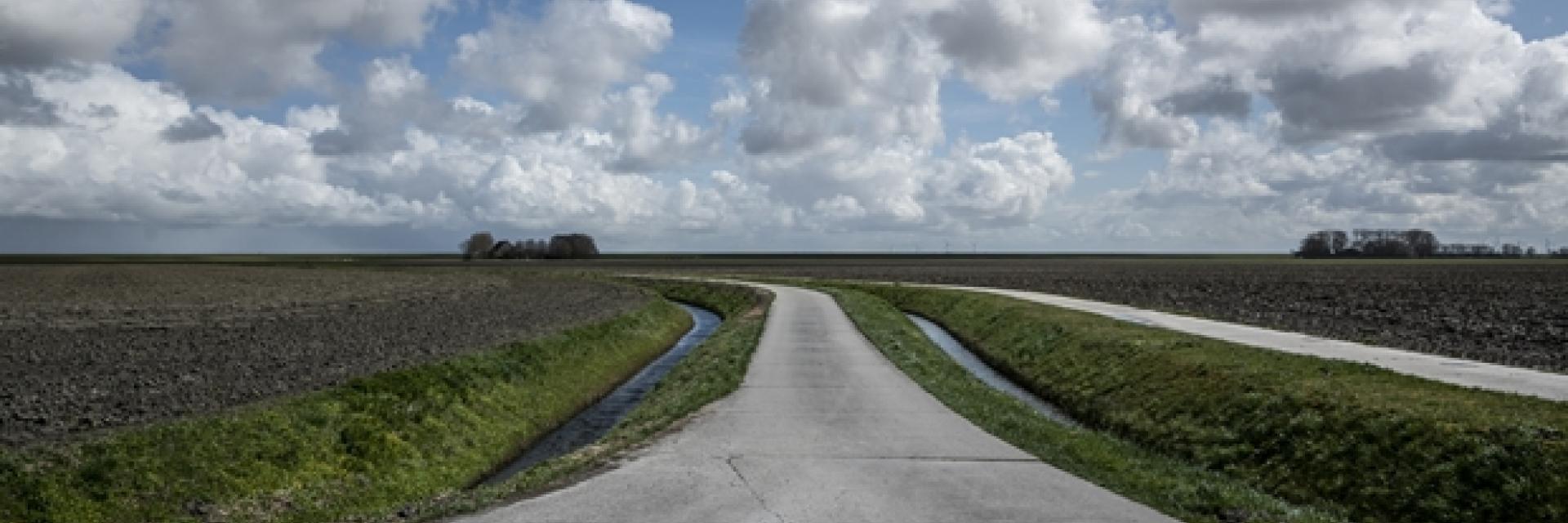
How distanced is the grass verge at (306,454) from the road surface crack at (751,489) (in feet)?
14.4

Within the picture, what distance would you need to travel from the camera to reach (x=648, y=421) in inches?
738

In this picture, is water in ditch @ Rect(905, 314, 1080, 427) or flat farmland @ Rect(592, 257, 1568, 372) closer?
water in ditch @ Rect(905, 314, 1080, 427)

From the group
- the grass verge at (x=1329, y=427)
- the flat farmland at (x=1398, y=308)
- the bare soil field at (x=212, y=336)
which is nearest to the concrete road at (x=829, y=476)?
the grass verge at (x=1329, y=427)

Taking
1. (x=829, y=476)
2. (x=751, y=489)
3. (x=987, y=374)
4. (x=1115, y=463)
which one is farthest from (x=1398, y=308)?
(x=751, y=489)

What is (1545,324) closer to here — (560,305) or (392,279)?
(560,305)

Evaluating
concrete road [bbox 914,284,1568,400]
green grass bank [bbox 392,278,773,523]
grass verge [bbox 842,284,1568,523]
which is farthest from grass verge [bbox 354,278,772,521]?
concrete road [bbox 914,284,1568,400]

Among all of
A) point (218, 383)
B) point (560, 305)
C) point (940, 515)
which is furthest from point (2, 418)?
point (560, 305)

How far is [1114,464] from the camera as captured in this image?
49.0 feet

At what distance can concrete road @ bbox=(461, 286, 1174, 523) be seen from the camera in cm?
1122

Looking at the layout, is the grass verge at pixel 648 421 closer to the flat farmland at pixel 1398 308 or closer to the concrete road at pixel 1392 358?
the concrete road at pixel 1392 358

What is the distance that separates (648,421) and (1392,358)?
57.2 ft

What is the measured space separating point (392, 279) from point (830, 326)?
54.9 m

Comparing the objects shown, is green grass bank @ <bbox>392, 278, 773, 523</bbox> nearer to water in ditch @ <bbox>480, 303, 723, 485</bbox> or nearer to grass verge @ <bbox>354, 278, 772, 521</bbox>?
grass verge @ <bbox>354, 278, 772, 521</bbox>

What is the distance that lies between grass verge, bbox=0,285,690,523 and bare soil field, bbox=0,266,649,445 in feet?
6.20
